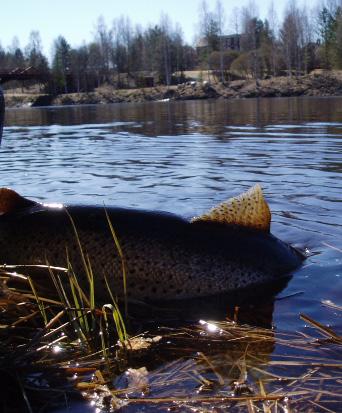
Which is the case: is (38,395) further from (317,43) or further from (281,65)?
(317,43)

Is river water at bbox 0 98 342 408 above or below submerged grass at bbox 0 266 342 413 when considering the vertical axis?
above

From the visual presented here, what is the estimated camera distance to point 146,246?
14.3 feet

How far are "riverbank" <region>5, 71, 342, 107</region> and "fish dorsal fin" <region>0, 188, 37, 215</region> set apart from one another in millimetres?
68626

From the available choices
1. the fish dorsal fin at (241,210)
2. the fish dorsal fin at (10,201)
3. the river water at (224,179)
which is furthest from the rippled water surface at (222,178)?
the fish dorsal fin at (10,201)

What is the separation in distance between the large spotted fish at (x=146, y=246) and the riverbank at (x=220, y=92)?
68236 mm

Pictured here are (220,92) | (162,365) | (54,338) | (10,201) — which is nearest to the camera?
(162,365)

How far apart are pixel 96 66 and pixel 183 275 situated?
384 feet

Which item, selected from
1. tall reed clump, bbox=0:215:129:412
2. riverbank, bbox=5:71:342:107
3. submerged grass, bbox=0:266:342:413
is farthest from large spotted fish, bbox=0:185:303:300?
riverbank, bbox=5:71:342:107

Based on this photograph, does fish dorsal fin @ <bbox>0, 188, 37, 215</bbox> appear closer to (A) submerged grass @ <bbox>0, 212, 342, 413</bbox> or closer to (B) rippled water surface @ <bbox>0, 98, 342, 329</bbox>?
(A) submerged grass @ <bbox>0, 212, 342, 413</bbox>

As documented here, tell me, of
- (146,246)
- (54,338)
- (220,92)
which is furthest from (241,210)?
(220,92)

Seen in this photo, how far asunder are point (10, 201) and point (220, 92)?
77.9 metres

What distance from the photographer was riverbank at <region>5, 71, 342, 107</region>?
74562mm

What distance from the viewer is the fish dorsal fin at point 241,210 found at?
15.0 feet

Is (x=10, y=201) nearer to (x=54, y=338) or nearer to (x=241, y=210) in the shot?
(x=54, y=338)
